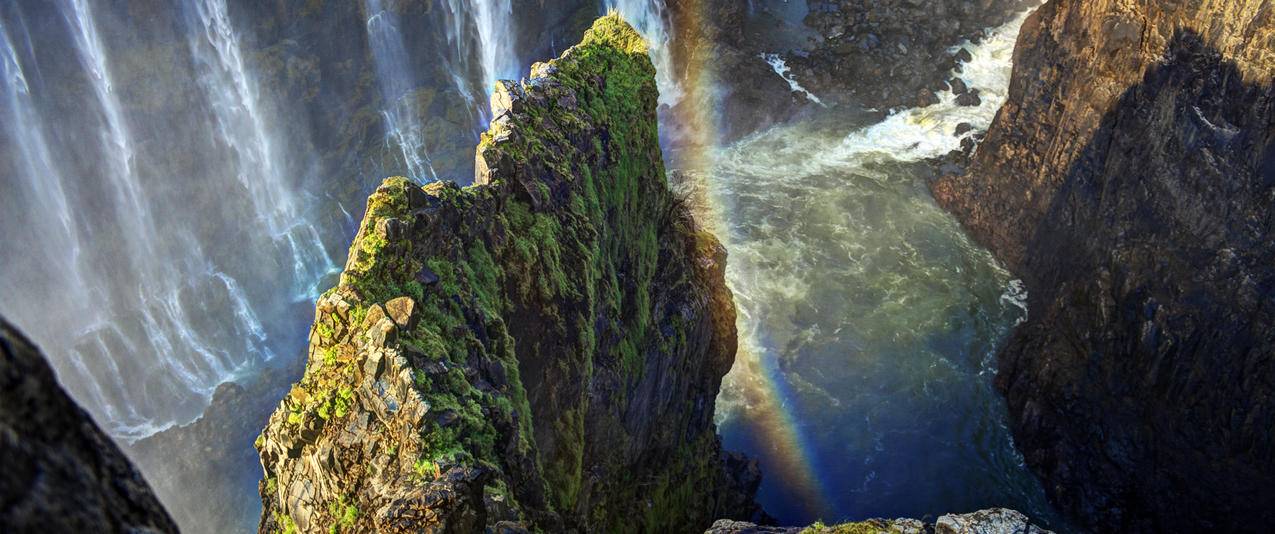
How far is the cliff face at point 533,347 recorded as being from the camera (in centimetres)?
1071

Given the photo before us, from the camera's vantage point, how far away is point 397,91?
48469 millimetres

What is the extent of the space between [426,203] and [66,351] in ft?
103

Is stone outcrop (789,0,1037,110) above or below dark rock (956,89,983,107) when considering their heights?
above

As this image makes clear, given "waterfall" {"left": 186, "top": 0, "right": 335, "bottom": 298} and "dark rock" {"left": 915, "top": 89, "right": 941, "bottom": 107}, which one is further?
"dark rock" {"left": 915, "top": 89, "right": 941, "bottom": 107}

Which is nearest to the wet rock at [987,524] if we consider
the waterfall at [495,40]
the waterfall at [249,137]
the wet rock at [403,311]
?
the wet rock at [403,311]

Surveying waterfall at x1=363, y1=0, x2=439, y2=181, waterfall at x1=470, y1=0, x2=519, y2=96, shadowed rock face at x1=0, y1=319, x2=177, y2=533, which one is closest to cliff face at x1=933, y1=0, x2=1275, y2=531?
waterfall at x1=470, y1=0, x2=519, y2=96

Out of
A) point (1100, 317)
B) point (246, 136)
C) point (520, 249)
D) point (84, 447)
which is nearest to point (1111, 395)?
point (1100, 317)

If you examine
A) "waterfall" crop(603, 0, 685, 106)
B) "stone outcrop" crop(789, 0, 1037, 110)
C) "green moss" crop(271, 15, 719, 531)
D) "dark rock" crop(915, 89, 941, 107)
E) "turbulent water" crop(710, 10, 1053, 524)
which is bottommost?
"turbulent water" crop(710, 10, 1053, 524)

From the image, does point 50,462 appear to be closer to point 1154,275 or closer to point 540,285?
point 540,285

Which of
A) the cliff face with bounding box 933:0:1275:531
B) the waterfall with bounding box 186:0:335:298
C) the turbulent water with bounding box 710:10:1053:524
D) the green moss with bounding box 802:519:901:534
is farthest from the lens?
the waterfall with bounding box 186:0:335:298

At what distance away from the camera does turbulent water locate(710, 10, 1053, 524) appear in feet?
108

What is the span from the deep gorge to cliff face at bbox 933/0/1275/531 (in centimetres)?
12

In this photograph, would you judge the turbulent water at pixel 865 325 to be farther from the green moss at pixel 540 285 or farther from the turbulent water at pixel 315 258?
the green moss at pixel 540 285

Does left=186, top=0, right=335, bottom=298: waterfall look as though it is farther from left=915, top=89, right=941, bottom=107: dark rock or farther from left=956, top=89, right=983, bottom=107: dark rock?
left=956, top=89, right=983, bottom=107: dark rock
